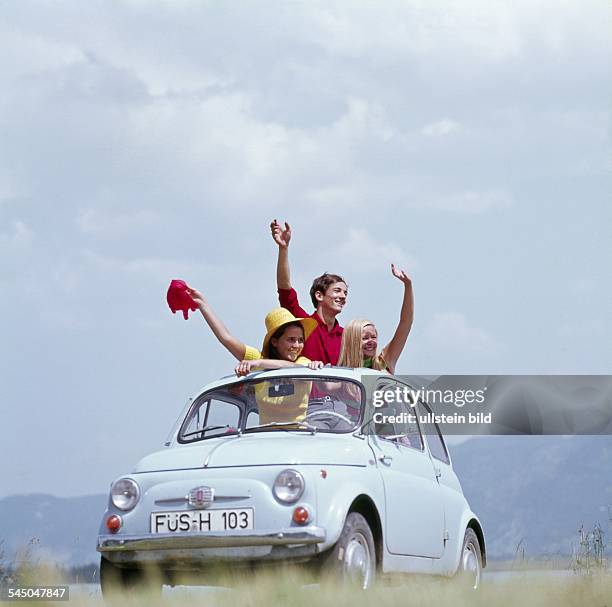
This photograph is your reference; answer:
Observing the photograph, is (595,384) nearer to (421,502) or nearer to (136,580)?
(421,502)

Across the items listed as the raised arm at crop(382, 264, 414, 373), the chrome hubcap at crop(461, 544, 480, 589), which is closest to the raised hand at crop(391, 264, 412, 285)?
the raised arm at crop(382, 264, 414, 373)

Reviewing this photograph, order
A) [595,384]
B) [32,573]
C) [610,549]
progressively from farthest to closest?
[595,384]
[610,549]
[32,573]

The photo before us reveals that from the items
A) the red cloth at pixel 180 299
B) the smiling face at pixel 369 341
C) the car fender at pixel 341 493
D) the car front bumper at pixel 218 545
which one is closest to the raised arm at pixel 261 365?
the smiling face at pixel 369 341

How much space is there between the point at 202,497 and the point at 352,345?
227 centimetres

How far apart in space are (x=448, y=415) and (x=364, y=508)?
3.06 m

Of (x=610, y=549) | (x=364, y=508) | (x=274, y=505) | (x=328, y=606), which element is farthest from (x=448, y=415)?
(x=328, y=606)

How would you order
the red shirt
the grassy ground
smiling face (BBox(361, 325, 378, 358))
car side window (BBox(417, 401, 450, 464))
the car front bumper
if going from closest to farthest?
the grassy ground, the car front bumper, smiling face (BBox(361, 325, 378, 358)), car side window (BBox(417, 401, 450, 464)), the red shirt

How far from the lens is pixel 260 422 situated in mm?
10180

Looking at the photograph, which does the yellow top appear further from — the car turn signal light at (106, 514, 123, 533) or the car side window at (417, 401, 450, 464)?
the car turn signal light at (106, 514, 123, 533)

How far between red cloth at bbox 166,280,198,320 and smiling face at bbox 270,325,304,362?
3.53 ft

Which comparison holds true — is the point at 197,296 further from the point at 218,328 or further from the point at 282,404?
the point at 282,404

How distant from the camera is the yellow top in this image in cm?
1007


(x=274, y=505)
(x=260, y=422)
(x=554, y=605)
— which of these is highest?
(x=260, y=422)

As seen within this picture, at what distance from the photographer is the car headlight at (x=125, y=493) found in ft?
29.5
